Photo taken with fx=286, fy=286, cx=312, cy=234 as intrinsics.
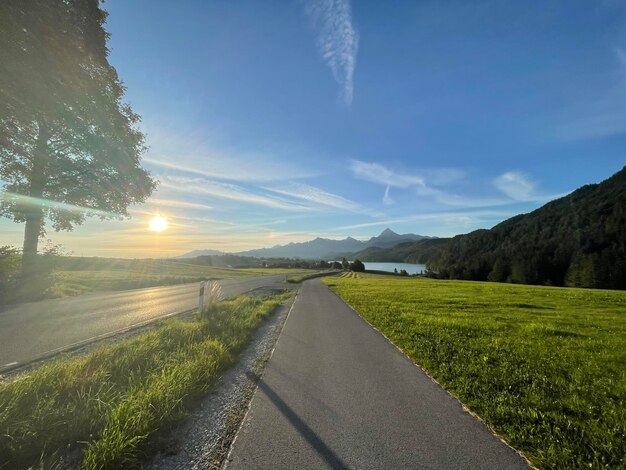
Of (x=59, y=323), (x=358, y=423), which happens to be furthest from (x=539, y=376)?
(x=59, y=323)

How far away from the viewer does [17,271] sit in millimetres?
13305

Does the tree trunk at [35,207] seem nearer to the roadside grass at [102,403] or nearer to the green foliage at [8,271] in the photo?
the green foliage at [8,271]

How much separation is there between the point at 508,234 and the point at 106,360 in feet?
555

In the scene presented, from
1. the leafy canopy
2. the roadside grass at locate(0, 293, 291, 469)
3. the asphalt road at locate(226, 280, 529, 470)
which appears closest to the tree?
the leafy canopy

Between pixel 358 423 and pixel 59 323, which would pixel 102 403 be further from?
→ pixel 59 323

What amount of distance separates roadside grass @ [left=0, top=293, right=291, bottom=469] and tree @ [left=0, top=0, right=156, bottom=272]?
11.9 m

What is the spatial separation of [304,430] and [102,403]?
2.81 meters

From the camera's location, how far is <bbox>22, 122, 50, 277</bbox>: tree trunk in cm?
1321

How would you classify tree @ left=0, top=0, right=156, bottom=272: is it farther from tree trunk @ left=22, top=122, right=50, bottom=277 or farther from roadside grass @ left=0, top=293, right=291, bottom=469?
roadside grass @ left=0, top=293, right=291, bottom=469

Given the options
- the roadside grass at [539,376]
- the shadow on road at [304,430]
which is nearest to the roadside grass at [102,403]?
the shadow on road at [304,430]

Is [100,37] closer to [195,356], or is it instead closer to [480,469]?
[195,356]

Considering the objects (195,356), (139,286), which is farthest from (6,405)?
(139,286)

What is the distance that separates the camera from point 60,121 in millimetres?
13258

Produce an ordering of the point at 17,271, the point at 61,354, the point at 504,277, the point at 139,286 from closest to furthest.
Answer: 1. the point at 61,354
2. the point at 17,271
3. the point at 139,286
4. the point at 504,277
